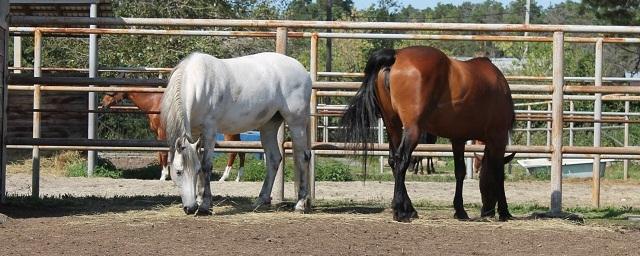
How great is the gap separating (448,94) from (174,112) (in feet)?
6.79

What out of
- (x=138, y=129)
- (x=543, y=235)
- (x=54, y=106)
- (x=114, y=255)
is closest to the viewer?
(x=114, y=255)

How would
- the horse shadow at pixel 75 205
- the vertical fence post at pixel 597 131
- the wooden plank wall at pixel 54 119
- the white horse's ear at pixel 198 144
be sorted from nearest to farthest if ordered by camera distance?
1. the white horse's ear at pixel 198 144
2. the horse shadow at pixel 75 205
3. the vertical fence post at pixel 597 131
4. the wooden plank wall at pixel 54 119

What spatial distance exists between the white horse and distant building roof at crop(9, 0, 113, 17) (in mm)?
7063

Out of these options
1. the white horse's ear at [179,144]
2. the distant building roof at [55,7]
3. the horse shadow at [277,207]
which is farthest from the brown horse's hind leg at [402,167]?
the distant building roof at [55,7]

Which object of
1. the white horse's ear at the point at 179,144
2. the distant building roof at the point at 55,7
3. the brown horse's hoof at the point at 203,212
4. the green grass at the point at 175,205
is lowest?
the green grass at the point at 175,205

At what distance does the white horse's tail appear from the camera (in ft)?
24.2

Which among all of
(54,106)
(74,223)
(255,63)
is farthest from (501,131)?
(54,106)

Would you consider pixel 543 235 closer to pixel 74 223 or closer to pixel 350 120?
pixel 350 120

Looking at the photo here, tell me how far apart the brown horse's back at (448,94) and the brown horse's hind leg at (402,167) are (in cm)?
10

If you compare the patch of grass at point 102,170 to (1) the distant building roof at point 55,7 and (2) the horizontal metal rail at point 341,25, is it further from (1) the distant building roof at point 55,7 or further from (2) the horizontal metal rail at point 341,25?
(2) the horizontal metal rail at point 341,25

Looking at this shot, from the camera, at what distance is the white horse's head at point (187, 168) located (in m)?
7.41

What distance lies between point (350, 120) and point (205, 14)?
1758 cm

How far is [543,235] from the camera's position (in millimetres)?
6992

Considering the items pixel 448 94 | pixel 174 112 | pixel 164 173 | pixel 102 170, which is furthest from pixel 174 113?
pixel 102 170
